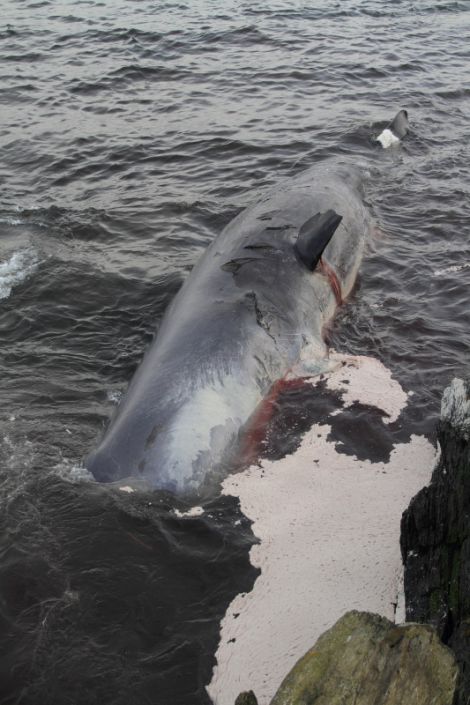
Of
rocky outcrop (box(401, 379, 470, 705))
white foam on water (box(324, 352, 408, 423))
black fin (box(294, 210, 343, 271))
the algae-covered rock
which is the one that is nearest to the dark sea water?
white foam on water (box(324, 352, 408, 423))

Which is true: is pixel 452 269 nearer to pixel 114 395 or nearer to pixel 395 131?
pixel 114 395

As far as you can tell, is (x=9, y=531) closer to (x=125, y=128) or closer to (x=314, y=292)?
(x=314, y=292)

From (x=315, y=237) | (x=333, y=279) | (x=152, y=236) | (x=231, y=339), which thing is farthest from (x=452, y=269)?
(x=152, y=236)

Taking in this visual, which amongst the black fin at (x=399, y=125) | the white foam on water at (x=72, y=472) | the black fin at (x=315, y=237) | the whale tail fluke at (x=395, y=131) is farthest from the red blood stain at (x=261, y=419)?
Answer: the black fin at (x=399, y=125)

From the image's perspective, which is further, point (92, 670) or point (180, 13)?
point (180, 13)

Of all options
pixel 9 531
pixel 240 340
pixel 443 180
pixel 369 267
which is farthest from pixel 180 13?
pixel 9 531

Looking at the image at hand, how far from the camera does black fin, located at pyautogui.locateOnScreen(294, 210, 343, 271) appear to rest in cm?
823

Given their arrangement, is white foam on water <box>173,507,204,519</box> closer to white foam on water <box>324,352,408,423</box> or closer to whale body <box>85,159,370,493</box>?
whale body <box>85,159,370,493</box>

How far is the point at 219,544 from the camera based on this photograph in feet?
18.4

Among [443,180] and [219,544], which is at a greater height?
[219,544]

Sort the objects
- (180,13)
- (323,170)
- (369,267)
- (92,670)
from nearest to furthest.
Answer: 1. (92,670)
2. (369,267)
3. (323,170)
4. (180,13)

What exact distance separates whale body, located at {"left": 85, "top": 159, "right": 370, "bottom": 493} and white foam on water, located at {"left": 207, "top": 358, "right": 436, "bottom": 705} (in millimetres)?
566

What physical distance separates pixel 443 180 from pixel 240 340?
670 cm

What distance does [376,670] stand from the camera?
10.5 feet
